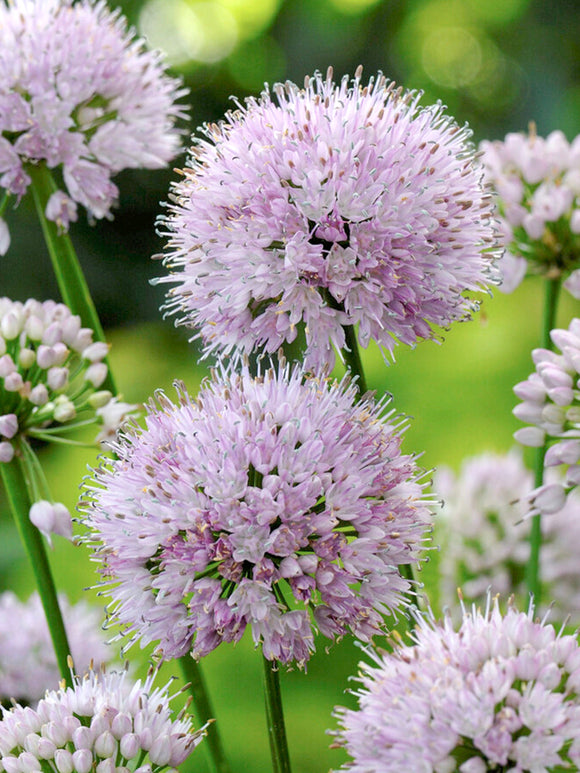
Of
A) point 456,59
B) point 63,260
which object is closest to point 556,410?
point 63,260

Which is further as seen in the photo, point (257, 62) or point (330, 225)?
point (257, 62)

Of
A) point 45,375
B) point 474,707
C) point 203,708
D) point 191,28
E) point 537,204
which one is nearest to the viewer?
point 474,707

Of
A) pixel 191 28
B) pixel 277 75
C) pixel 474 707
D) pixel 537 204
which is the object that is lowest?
pixel 474 707

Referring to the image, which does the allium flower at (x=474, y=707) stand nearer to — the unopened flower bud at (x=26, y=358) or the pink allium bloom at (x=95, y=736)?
the pink allium bloom at (x=95, y=736)

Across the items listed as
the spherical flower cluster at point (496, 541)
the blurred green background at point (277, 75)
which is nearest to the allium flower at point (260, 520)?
the spherical flower cluster at point (496, 541)

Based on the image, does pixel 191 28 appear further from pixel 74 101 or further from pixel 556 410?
pixel 556 410

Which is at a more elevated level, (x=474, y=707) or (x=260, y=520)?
(x=260, y=520)
